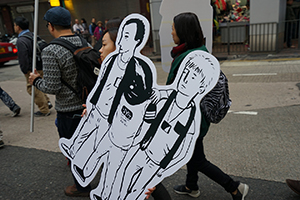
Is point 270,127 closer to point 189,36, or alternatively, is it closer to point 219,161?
point 219,161

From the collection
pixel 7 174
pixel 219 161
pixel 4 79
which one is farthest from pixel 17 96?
pixel 219 161

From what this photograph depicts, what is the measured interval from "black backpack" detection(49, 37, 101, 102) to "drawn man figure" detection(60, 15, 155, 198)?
33 centimetres

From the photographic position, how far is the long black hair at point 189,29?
1.95 m

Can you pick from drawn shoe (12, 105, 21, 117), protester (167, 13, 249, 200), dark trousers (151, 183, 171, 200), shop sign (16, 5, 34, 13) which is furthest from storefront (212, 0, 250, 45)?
shop sign (16, 5, 34, 13)

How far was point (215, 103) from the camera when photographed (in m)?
2.01

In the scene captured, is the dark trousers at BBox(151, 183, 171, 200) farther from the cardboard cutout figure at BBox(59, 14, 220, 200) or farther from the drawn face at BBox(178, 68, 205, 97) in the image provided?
the drawn face at BBox(178, 68, 205, 97)

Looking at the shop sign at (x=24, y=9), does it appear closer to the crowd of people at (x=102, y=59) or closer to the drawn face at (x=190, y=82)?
the crowd of people at (x=102, y=59)

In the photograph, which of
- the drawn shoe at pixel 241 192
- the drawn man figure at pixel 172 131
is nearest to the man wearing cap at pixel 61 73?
the drawn man figure at pixel 172 131

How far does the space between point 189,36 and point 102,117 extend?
0.89 metres

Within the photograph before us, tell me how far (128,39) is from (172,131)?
0.74 m

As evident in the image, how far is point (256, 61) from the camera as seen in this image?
8961 millimetres

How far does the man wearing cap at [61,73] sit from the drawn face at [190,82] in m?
1.20

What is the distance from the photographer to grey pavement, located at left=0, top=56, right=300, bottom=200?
113 inches

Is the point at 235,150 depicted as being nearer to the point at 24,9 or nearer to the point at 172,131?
the point at 172,131
